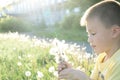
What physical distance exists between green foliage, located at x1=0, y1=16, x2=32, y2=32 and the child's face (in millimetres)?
15597

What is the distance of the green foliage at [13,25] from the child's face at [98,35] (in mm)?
15597

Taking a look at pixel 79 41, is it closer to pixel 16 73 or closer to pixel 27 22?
pixel 16 73

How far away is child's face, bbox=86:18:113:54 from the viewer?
2688 mm

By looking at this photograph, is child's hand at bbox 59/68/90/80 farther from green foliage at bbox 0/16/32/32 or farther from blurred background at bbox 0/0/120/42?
green foliage at bbox 0/16/32/32

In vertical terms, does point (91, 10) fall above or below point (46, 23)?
below

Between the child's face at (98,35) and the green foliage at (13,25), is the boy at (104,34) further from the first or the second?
the green foliage at (13,25)

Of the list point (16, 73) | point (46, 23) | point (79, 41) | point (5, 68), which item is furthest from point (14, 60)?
point (46, 23)

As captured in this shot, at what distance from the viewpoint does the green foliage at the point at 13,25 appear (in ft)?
61.8

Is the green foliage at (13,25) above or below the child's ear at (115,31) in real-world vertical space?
above

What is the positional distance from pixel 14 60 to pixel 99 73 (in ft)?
11.5

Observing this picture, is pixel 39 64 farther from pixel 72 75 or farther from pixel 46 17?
pixel 46 17

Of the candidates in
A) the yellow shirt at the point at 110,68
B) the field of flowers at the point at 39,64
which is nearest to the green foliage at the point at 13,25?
the field of flowers at the point at 39,64

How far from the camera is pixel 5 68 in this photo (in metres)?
5.77

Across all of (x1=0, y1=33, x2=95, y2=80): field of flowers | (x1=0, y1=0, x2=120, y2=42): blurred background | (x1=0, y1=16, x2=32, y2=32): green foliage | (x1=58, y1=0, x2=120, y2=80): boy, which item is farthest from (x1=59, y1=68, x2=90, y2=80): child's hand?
(x1=0, y1=16, x2=32, y2=32): green foliage
